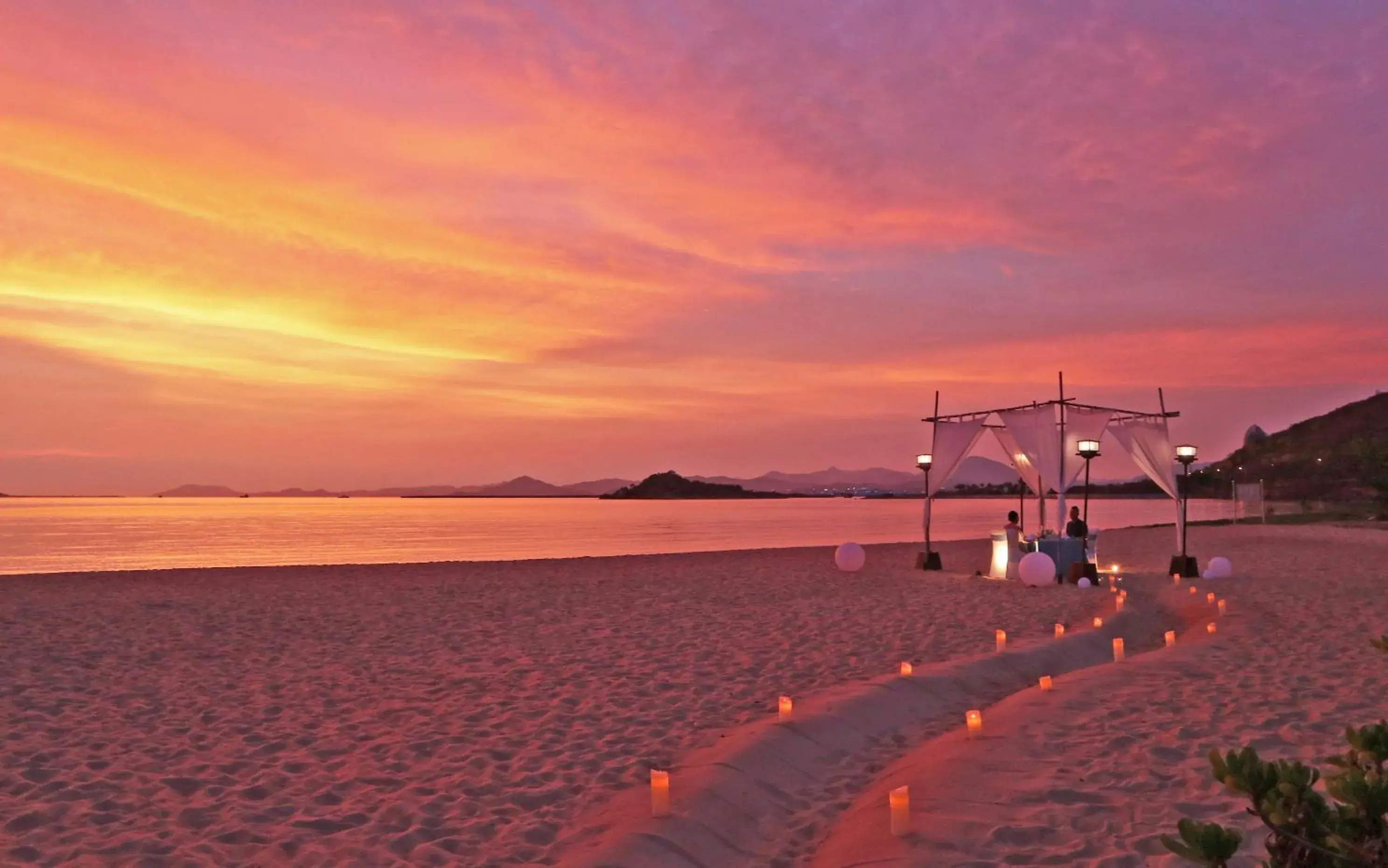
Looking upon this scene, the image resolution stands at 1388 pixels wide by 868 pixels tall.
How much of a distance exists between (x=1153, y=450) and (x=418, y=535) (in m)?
39.8

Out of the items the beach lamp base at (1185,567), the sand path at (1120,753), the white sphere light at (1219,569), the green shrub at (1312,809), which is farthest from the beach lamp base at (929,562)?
the green shrub at (1312,809)

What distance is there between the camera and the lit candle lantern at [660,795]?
4.61 m

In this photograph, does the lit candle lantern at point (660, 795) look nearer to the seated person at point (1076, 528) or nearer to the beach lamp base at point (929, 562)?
the seated person at point (1076, 528)

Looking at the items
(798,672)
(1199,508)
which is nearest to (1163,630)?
(798,672)

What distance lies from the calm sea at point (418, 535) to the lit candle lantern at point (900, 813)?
23854 mm

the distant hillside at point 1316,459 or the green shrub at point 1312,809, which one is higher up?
the distant hillside at point 1316,459

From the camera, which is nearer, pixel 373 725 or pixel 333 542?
pixel 373 725

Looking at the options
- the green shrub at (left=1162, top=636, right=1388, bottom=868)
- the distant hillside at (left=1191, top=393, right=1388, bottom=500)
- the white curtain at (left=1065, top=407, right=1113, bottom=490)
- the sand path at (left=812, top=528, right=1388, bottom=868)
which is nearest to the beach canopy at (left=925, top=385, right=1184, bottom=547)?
the white curtain at (left=1065, top=407, right=1113, bottom=490)

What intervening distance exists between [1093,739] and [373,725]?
4936mm

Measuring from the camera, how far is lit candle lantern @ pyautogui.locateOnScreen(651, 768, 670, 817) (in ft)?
15.1

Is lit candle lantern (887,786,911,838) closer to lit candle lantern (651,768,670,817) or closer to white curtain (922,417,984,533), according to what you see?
lit candle lantern (651,768,670,817)

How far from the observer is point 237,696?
24.1ft

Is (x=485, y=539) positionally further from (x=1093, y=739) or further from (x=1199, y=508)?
(x=1199, y=508)

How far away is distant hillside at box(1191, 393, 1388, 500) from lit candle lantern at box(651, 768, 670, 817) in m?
27.3
